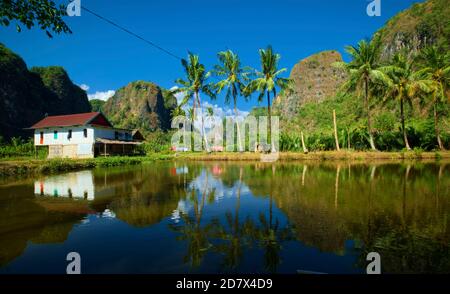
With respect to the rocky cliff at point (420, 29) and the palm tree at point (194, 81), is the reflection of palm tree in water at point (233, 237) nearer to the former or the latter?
the palm tree at point (194, 81)

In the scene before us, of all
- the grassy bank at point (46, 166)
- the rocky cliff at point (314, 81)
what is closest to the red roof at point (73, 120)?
the grassy bank at point (46, 166)

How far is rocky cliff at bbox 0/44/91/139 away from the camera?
→ 242 ft

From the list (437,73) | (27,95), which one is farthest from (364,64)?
(27,95)

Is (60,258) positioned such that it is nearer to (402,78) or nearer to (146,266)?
(146,266)

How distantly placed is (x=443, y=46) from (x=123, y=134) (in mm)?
74737

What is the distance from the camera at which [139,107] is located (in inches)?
5561

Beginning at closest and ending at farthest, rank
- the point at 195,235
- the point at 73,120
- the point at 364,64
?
the point at 195,235 < the point at 364,64 < the point at 73,120

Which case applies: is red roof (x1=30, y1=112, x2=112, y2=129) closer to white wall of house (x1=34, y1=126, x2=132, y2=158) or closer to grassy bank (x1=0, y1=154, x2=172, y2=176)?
white wall of house (x1=34, y1=126, x2=132, y2=158)

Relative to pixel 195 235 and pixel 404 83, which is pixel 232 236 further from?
pixel 404 83

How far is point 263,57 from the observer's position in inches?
1323

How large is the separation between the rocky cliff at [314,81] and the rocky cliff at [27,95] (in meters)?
86.5

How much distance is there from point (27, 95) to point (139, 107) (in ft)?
199
